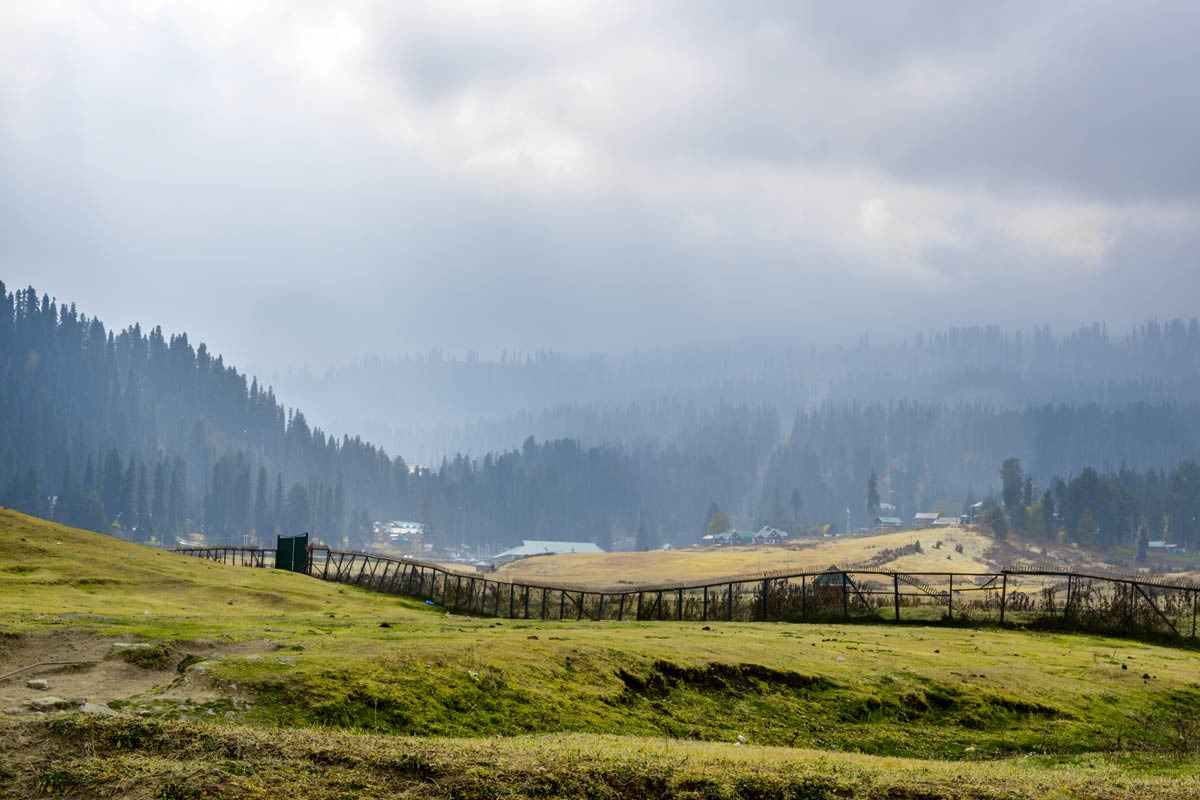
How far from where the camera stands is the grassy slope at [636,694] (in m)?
15.0

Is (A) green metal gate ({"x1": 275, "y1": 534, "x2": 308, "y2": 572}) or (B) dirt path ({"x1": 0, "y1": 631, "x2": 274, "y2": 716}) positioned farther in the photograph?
(A) green metal gate ({"x1": 275, "y1": 534, "x2": 308, "y2": 572})

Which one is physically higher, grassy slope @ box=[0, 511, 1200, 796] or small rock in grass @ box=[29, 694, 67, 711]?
small rock in grass @ box=[29, 694, 67, 711]

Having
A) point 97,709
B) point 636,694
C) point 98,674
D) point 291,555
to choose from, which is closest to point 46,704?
point 97,709

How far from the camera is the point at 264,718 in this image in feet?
59.7

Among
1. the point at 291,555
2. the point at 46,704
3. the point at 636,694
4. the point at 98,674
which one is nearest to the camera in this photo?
the point at 46,704

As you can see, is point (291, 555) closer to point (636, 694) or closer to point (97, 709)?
point (636, 694)

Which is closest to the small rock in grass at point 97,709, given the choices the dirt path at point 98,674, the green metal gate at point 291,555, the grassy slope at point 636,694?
the dirt path at point 98,674

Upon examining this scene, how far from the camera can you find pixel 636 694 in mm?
24875

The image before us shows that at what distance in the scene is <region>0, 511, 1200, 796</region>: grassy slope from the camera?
15.0 m

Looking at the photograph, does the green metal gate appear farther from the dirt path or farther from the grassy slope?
the dirt path

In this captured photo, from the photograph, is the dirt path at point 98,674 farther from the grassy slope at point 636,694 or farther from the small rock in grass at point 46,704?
the grassy slope at point 636,694

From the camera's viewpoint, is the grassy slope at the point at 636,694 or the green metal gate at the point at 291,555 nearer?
the grassy slope at the point at 636,694

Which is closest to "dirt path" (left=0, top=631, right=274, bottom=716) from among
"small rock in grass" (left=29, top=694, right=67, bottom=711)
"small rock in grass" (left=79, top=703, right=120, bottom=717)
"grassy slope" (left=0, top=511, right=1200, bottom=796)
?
"small rock in grass" (left=29, top=694, right=67, bottom=711)

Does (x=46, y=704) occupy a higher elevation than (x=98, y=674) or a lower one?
higher
